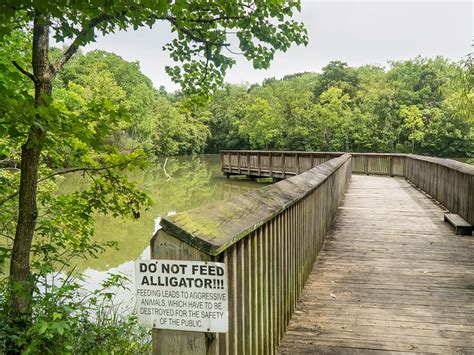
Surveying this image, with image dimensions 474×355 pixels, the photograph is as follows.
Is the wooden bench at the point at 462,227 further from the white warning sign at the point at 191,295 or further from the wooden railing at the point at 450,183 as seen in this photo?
the white warning sign at the point at 191,295

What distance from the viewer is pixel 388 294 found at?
164 inches

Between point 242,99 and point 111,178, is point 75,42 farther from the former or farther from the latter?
point 242,99

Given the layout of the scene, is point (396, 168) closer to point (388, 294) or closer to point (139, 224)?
point (139, 224)

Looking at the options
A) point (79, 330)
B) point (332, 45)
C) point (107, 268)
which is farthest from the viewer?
point (332, 45)

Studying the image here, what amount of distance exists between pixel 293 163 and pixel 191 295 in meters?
21.1

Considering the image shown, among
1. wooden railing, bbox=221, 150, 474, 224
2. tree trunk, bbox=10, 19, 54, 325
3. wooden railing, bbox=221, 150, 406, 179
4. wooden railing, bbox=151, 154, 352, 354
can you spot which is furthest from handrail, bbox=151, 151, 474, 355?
wooden railing, bbox=221, 150, 406, 179

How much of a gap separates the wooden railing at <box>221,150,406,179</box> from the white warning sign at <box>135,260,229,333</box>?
18870mm

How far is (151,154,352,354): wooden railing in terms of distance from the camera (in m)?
1.60

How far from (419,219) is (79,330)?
6656 mm

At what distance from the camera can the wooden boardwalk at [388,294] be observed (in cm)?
313

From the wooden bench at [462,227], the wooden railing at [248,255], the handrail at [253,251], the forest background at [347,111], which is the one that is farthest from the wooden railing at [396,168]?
the forest background at [347,111]

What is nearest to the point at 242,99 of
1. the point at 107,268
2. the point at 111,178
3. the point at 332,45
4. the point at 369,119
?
the point at 332,45

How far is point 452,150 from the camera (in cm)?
3938

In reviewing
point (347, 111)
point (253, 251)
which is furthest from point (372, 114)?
point (253, 251)
